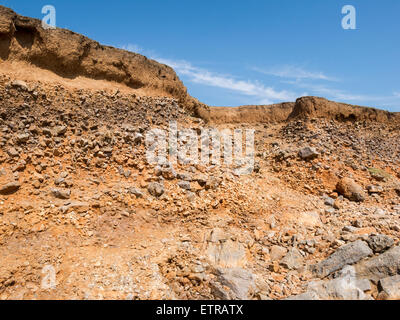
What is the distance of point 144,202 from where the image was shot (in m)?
6.02

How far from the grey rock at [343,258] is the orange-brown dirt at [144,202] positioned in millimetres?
24

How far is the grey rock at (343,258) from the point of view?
482 centimetres

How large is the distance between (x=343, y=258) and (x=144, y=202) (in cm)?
432

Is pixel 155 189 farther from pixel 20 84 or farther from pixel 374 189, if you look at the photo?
pixel 374 189

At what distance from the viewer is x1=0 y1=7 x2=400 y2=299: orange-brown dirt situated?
4402mm

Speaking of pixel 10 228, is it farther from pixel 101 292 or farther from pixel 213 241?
pixel 213 241

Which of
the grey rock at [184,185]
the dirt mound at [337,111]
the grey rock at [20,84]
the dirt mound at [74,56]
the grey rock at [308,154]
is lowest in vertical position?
the grey rock at [184,185]

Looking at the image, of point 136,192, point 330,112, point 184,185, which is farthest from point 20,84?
point 330,112

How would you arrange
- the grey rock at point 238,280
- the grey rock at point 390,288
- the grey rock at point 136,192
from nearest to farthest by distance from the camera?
the grey rock at point 390,288 → the grey rock at point 238,280 → the grey rock at point 136,192

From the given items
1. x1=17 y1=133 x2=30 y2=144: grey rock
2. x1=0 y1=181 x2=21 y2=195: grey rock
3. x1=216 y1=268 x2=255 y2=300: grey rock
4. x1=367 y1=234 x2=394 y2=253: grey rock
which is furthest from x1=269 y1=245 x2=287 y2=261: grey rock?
x1=17 y1=133 x2=30 y2=144: grey rock

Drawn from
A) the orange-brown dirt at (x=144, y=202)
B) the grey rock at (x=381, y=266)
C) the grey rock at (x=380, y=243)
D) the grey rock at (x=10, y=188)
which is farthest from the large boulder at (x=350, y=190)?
the grey rock at (x=10, y=188)

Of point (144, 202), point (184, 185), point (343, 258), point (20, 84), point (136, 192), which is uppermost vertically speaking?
point (20, 84)

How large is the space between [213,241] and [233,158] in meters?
4.04

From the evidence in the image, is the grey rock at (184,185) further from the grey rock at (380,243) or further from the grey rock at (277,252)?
the grey rock at (380,243)
